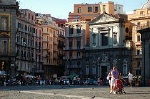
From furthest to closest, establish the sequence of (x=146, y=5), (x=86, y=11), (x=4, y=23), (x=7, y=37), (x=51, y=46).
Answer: (x=51, y=46) < (x=86, y=11) < (x=146, y=5) < (x=4, y=23) < (x=7, y=37)

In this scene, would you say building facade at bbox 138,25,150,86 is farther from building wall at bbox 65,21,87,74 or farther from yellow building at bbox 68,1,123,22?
yellow building at bbox 68,1,123,22

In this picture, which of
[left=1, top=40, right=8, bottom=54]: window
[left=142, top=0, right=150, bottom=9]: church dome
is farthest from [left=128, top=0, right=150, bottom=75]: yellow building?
[left=1, top=40, right=8, bottom=54]: window

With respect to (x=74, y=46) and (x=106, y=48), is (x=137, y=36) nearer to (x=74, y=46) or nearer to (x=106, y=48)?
(x=106, y=48)

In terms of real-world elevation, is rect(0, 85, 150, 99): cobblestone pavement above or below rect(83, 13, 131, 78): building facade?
below

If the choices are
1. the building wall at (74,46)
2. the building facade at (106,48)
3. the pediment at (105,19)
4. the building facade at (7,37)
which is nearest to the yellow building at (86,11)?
the building wall at (74,46)

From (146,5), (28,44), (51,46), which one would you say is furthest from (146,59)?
(51,46)

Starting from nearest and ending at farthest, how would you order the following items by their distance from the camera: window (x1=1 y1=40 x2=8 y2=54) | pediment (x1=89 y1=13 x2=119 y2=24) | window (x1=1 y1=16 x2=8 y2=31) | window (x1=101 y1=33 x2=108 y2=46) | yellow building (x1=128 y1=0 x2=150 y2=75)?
window (x1=1 y1=40 x2=8 y2=54)
window (x1=1 y1=16 x2=8 y2=31)
yellow building (x1=128 y1=0 x2=150 y2=75)
pediment (x1=89 y1=13 x2=119 y2=24)
window (x1=101 y1=33 x2=108 y2=46)

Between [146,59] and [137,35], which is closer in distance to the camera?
[146,59]

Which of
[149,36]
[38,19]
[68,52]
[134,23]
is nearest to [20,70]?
[68,52]

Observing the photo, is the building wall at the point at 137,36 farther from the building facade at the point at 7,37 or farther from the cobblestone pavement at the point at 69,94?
the cobblestone pavement at the point at 69,94

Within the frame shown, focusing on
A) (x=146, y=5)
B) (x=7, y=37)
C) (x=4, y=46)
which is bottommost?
(x=4, y=46)

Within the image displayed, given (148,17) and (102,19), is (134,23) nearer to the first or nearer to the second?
(148,17)

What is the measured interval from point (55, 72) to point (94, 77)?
26062 mm

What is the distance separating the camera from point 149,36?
191 feet
